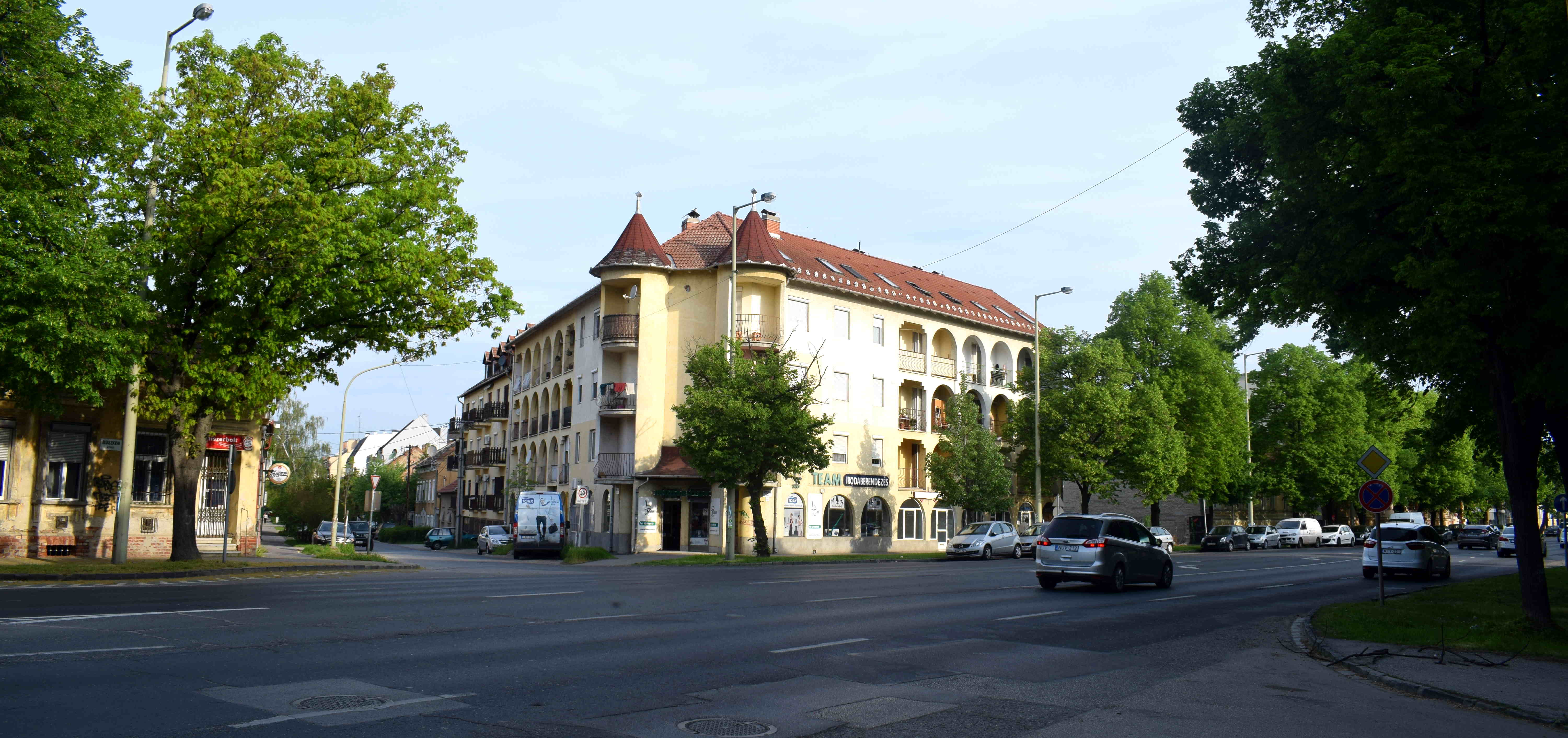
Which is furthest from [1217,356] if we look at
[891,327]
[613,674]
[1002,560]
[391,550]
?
[613,674]

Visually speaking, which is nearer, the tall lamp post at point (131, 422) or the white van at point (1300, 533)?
the tall lamp post at point (131, 422)

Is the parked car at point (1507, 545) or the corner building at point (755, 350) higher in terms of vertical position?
the corner building at point (755, 350)

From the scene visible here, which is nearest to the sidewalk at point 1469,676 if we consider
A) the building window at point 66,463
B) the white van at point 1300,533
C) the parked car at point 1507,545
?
the building window at point 66,463

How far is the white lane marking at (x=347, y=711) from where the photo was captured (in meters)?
6.41

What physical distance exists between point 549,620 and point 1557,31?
47.6ft

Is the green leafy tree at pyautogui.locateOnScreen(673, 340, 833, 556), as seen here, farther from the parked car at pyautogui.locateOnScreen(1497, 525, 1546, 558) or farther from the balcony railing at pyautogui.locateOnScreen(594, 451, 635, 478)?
the parked car at pyautogui.locateOnScreen(1497, 525, 1546, 558)

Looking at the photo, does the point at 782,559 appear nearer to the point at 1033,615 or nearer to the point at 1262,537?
the point at 1033,615

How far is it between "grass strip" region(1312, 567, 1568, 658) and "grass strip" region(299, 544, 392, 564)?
83.6 feet

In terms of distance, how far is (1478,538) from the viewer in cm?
6181

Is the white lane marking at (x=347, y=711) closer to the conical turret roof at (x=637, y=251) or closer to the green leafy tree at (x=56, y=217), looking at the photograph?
the green leafy tree at (x=56, y=217)

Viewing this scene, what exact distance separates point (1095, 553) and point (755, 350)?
83.7 ft

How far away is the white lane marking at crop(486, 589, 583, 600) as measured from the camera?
1641cm

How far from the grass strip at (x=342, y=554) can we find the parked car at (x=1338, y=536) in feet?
181

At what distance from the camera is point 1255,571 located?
3225cm
